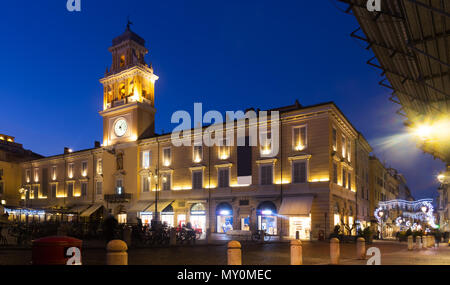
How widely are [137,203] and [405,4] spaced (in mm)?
40694

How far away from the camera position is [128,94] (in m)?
49.7

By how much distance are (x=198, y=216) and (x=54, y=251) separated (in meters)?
34.3

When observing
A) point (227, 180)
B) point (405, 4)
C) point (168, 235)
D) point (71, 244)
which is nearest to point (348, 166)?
point (227, 180)

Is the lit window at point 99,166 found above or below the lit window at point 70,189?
above

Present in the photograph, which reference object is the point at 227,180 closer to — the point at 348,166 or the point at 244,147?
the point at 244,147

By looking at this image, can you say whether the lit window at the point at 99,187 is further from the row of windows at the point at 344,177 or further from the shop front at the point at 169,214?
the row of windows at the point at 344,177

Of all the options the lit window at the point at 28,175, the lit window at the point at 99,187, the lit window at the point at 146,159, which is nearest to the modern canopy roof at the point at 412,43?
the lit window at the point at 146,159

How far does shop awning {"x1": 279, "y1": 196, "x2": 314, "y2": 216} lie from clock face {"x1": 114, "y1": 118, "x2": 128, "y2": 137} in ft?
75.4

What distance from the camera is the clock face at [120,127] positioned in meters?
49.5

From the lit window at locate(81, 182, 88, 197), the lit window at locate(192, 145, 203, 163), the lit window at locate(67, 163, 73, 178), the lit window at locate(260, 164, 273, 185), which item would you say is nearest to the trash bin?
the lit window at locate(260, 164, 273, 185)

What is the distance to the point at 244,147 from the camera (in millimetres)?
38750

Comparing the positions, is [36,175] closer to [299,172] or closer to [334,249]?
[299,172]

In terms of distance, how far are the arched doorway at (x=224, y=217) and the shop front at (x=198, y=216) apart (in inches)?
69.8

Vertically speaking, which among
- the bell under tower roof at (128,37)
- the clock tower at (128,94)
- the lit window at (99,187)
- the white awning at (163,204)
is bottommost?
the white awning at (163,204)
